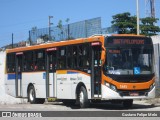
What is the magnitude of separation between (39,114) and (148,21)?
2510 inches

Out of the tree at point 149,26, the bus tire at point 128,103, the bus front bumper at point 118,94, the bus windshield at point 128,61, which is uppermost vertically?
the tree at point 149,26

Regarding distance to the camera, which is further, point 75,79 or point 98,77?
point 75,79

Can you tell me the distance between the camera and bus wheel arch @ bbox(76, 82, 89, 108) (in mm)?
20703

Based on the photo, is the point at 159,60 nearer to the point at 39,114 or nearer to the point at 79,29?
the point at 79,29

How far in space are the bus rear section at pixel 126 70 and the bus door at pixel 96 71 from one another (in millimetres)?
418

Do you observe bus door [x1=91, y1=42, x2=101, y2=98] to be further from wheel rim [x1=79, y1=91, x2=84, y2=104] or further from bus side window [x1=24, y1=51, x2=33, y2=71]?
bus side window [x1=24, y1=51, x2=33, y2=71]

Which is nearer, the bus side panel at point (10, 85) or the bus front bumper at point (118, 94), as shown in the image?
the bus front bumper at point (118, 94)

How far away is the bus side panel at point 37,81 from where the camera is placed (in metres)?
25.0

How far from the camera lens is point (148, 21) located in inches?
2913

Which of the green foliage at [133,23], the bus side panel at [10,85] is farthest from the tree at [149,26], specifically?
the bus side panel at [10,85]

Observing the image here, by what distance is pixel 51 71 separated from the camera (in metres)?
24.0

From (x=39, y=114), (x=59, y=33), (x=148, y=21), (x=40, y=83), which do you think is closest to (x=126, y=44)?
(x=40, y=83)

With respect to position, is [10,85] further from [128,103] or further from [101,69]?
[101,69]

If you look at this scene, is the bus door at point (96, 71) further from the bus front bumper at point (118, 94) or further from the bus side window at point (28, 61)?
the bus side window at point (28, 61)
